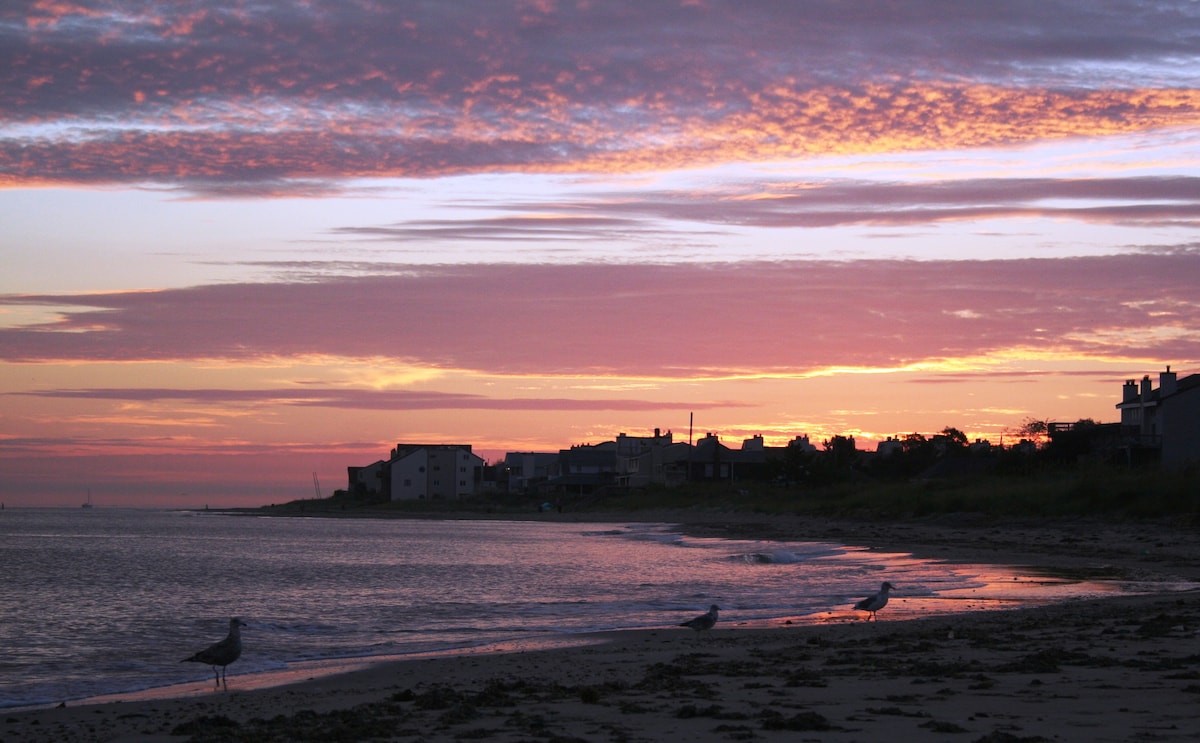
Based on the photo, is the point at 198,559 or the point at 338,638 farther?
the point at 198,559

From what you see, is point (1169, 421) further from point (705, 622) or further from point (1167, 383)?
point (705, 622)

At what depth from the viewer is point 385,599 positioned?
25.9 meters

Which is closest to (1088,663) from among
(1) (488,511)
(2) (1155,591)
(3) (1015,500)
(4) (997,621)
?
(4) (997,621)

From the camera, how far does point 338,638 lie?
18.8 meters

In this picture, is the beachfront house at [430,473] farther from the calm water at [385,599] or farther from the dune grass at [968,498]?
the calm water at [385,599]

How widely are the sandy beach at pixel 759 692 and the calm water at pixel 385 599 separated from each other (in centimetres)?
229

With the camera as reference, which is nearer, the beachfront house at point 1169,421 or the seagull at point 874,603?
the seagull at point 874,603

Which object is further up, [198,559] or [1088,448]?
[1088,448]

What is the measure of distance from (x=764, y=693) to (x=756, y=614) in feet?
35.2

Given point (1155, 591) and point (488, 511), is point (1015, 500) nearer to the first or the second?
point (1155, 591)

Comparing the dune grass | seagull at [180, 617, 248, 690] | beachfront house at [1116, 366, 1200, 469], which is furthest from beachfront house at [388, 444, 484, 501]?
seagull at [180, 617, 248, 690]

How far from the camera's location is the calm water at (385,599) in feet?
55.6

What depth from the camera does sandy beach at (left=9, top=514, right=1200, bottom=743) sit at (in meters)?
8.98

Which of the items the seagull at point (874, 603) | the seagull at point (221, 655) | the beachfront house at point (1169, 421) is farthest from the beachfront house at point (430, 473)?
the seagull at point (221, 655)
